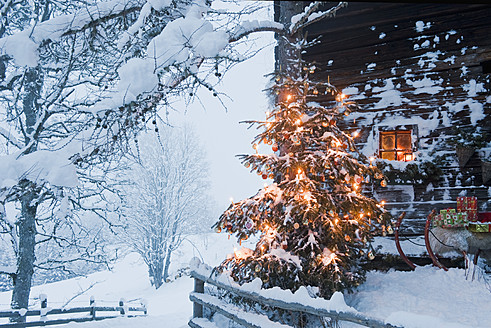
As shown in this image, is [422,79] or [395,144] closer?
[422,79]

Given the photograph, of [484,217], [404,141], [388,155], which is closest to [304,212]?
[484,217]

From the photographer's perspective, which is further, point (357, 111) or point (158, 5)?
point (357, 111)

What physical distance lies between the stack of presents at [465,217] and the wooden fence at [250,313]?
11.1 feet

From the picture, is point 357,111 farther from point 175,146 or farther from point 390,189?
point 175,146

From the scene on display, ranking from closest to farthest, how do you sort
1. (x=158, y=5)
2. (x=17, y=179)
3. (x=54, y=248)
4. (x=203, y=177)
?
(x=17, y=179) → (x=158, y=5) → (x=54, y=248) → (x=203, y=177)

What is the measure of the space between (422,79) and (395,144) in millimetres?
1660

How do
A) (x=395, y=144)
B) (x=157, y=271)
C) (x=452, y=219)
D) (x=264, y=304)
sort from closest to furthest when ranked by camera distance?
(x=264, y=304)
(x=452, y=219)
(x=395, y=144)
(x=157, y=271)

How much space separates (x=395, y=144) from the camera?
9508mm

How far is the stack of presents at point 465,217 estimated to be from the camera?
6730 millimetres

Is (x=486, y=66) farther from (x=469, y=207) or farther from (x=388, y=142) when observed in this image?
(x=469, y=207)

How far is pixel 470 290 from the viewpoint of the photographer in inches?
245

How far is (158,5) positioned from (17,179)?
117 inches

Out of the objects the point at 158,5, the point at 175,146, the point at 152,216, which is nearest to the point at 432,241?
the point at 158,5

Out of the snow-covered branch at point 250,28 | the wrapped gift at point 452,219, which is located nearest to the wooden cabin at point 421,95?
the snow-covered branch at point 250,28
